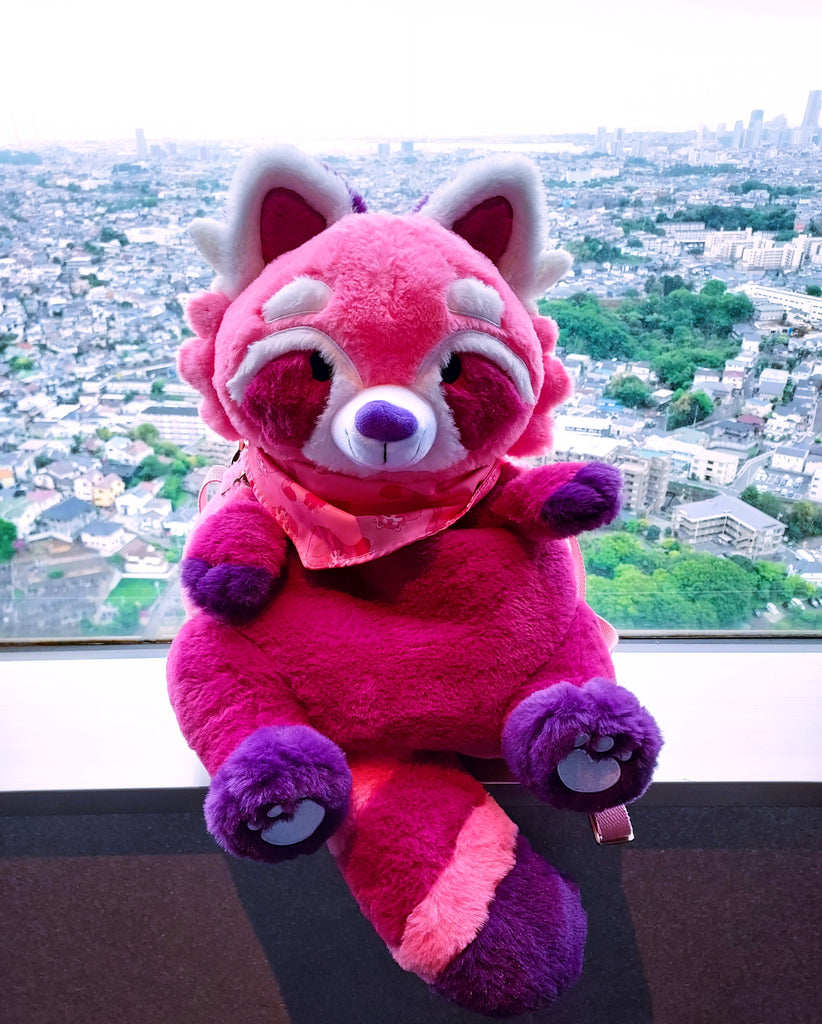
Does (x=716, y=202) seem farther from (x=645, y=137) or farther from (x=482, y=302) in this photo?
(x=482, y=302)

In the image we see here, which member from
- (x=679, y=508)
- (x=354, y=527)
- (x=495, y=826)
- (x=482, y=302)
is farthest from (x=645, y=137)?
(x=495, y=826)

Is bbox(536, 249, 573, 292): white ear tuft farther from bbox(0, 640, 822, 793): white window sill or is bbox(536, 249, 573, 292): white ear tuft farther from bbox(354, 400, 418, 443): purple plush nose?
bbox(0, 640, 822, 793): white window sill

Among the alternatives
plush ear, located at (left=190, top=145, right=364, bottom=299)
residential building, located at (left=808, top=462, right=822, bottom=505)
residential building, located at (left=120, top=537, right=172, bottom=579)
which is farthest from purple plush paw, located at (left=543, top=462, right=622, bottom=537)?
residential building, located at (left=120, top=537, right=172, bottom=579)

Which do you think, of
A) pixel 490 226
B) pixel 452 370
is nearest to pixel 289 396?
pixel 452 370

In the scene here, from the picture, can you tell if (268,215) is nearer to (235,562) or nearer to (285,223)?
(285,223)

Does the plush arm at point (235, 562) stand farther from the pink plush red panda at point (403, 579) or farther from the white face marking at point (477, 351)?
the white face marking at point (477, 351)
